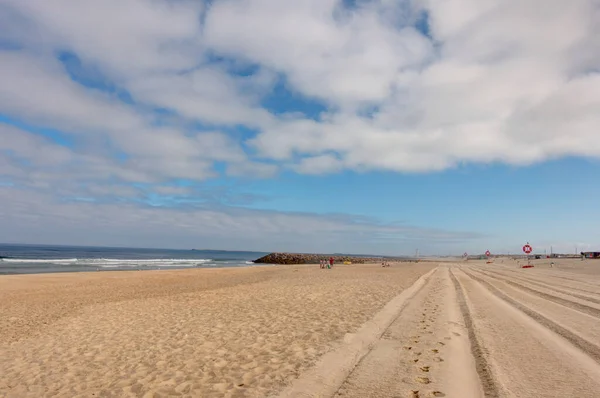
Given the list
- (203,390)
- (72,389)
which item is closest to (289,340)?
(203,390)

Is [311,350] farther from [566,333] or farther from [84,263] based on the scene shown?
[84,263]

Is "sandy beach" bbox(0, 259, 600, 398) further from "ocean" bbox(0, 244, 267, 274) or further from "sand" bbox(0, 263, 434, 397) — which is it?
"ocean" bbox(0, 244, 267, 274)

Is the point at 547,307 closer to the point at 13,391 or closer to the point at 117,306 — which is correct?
the point at 13,391

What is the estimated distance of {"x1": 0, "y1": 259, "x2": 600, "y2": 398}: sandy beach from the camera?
537cm

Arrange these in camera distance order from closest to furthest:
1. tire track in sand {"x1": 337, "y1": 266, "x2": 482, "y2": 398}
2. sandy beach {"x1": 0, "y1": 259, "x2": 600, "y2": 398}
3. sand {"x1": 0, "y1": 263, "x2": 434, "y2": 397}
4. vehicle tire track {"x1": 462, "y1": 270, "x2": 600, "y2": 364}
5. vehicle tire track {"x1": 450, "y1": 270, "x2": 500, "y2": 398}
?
1. vehicle tire track {"x1": 450, "y1": 270, "x2": 500, "y2": 398}
2. tire track in sand {"x1": 337, "y1": 266, "x2": 482, "y2": 398}
3. sandy beach {"x1": 0, "y1": 259, "x2": 600, "y2": 398}
4. sand {"x1": 0, "y1": 263, "x2": 434, "y2": 397}
5. vehicle tire track {"x1": 462, "y1": 270, "x2": 600, "y2": 364}

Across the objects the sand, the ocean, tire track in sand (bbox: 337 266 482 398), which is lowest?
the ocean

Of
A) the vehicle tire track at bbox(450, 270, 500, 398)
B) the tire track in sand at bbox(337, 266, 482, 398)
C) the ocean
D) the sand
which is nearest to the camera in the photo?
the vehicle tire track at bbox(450, 270, 500, 398)

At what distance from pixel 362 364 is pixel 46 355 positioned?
22.4ft

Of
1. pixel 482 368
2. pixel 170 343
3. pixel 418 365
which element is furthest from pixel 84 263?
pixel 482 368

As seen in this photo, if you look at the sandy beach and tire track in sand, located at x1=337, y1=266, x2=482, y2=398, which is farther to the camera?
the sandy beach

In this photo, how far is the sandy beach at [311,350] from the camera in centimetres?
537

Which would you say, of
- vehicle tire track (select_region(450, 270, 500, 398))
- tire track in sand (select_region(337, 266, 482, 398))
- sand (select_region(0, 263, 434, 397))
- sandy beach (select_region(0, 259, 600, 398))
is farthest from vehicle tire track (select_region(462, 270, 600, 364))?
sand (select_region(0, 263, 434, 397))

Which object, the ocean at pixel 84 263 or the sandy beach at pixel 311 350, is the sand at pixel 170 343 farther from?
the ocean at pixel 84 263

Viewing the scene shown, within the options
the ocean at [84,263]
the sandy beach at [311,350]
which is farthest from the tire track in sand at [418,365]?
the ocean at [84,263]
